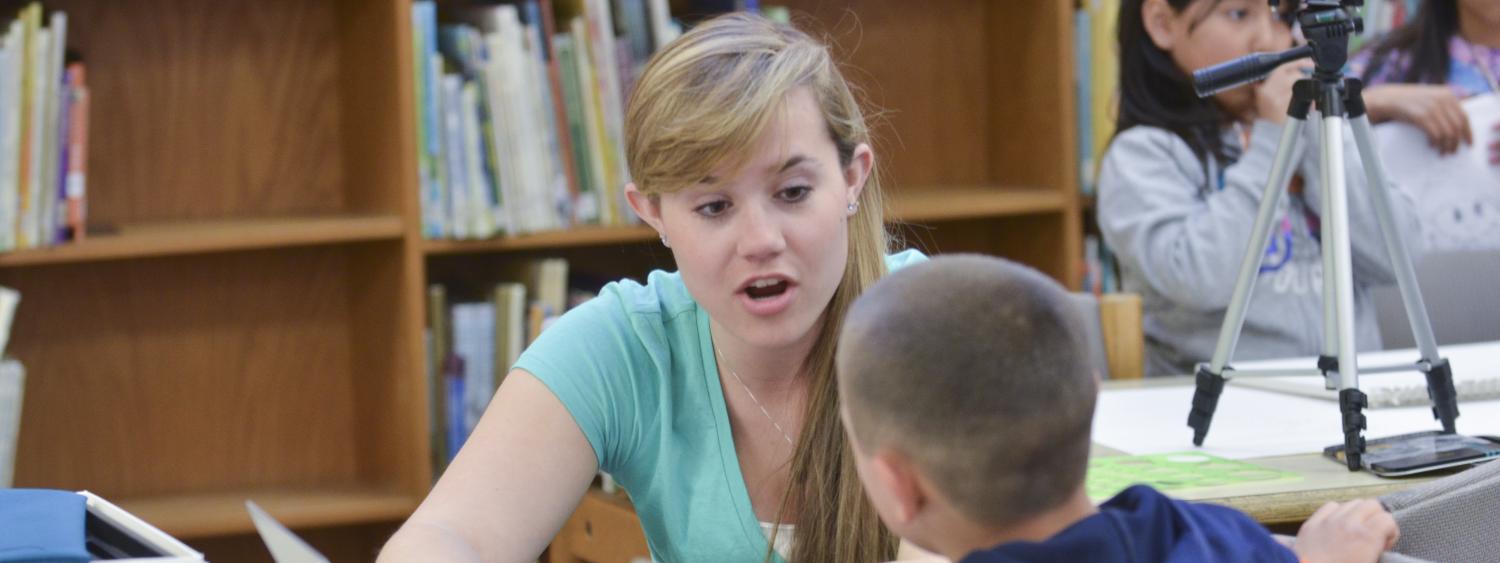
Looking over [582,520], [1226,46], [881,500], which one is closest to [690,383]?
[582,520]

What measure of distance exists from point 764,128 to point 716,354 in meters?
0.28

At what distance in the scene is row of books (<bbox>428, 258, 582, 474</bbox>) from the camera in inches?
102

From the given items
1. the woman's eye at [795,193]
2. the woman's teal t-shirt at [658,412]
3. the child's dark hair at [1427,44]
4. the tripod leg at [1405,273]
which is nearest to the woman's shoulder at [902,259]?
the woman's teal t-shirt at [658,412]

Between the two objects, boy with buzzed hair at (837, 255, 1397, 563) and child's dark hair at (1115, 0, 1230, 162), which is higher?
child's dark hair at (1115, 0, 1230, 162)

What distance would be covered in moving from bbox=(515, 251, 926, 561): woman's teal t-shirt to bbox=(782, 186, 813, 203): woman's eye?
203 millimetres

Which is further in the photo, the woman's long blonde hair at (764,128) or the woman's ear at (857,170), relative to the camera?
the woman's ear at (857,170)

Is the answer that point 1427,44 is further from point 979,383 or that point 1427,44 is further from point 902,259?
point 979,383

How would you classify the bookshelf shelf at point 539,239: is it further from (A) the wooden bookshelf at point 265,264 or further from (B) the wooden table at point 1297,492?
(B) the wooden table at point 1297,492

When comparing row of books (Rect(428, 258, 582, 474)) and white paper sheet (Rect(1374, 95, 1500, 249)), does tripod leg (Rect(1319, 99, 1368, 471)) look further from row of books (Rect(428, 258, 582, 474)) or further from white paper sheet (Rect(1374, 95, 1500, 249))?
row of books (Rect(428, 258, 582, 474))

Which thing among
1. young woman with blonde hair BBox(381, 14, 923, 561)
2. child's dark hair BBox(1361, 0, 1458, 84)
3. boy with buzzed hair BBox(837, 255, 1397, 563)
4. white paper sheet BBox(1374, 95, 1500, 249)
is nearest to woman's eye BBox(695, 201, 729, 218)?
young woman with blonde hair BBox(381, 14, 923, 561)

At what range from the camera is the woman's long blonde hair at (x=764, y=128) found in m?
1.27

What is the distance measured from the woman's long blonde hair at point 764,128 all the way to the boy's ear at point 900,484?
0.42 m

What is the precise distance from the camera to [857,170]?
1.40m

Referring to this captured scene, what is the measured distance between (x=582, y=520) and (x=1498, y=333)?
143cm
